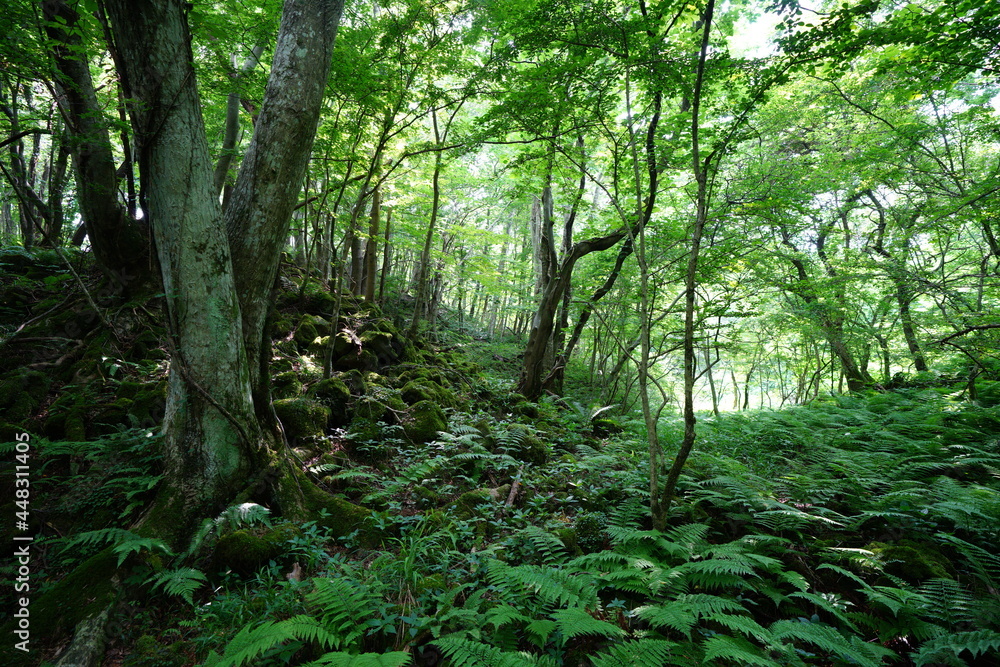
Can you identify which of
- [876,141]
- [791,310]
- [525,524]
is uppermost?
[876,141]

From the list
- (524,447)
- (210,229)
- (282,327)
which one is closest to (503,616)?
(524,447)

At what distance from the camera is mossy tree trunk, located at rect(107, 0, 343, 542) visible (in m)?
2.96

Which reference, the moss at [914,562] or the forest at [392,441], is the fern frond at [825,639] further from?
the moss at [914,562]

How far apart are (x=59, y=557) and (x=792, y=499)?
241 inches

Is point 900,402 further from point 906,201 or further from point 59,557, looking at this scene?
point 59,557

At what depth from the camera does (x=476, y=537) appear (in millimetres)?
3312

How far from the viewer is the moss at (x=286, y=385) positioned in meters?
4.96

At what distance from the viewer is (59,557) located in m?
2.91

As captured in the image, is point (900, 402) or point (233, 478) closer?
point (233, 478)

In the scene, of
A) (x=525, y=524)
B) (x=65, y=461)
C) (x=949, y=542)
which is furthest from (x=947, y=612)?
(x=65, y=461)

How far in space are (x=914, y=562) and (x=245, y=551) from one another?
187 inches

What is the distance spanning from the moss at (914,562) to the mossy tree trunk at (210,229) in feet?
16.2

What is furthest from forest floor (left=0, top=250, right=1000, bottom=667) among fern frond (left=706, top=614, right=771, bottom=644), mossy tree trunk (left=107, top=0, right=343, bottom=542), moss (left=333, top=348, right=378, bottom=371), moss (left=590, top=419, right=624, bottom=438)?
moss (left=590, top=419, right=624, bottom=438)

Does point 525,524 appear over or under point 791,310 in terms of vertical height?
under
